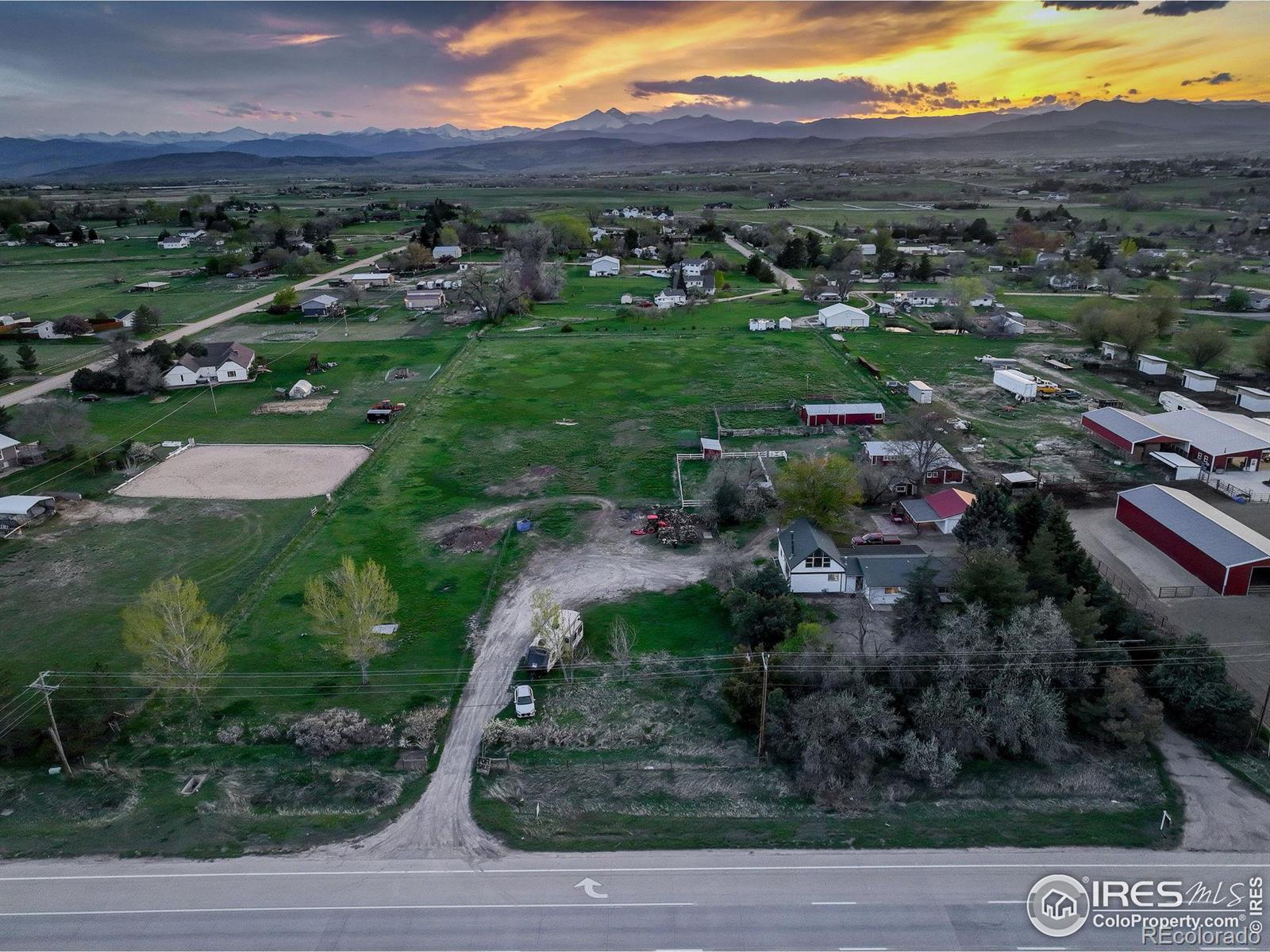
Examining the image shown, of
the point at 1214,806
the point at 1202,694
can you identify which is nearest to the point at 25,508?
the point at 1214,806

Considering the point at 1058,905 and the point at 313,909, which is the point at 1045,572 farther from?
the point at 313,909

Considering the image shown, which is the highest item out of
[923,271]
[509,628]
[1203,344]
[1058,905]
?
[923,271]

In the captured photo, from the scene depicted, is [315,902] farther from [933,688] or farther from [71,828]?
[933,688]

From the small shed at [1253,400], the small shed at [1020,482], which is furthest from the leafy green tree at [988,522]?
the small shed at [1253,400]

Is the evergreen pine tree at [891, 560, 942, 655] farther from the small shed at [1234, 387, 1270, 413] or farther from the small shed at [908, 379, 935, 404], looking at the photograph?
the small shed at [1234, 387, 1270, 413]

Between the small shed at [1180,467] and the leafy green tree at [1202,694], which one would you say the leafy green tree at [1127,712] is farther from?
the small shed at [1180,467]

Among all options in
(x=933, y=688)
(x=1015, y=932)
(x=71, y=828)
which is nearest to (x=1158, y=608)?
(x=933, y=688)
